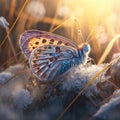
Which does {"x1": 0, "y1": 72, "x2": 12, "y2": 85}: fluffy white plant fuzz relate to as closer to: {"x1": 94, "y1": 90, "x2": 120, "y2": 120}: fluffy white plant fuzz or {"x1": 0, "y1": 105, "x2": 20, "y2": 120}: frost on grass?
{"x1": 0, "y1": 105, "x2": 20, "y2": 120}: frost on grass

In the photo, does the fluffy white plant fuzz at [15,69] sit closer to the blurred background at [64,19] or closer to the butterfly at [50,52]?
the butterfly at [50,52]

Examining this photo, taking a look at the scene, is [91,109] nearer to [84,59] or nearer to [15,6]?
[84,59]

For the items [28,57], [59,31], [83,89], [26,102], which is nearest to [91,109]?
[83,89]

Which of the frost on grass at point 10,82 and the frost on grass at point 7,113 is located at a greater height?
the frost on grass at point 10,82

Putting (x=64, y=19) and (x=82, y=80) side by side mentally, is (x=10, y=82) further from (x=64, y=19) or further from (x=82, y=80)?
(x=64, y=19)

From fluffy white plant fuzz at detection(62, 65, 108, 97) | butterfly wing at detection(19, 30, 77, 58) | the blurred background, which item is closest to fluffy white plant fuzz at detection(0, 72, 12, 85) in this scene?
butterfly wing at detection(19, 30, 77, 58)

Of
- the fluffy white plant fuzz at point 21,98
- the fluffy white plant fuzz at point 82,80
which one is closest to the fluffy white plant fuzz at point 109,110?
the fluffy white plant fuzz at point 82,80

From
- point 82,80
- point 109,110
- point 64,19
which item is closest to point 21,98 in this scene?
point 82,80

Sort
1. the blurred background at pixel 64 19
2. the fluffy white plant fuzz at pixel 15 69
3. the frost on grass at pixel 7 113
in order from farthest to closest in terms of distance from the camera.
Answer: the blurred background at pixel 64 19 < the fluffy white plant fuzz at pixel 15 69 < the frost on grass at pixel 7 113
